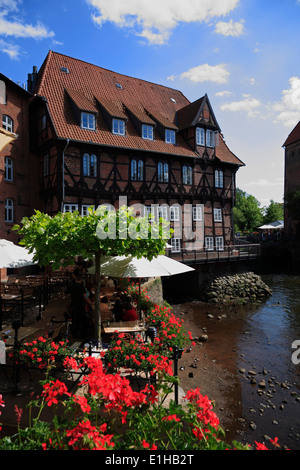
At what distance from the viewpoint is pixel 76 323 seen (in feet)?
23.0

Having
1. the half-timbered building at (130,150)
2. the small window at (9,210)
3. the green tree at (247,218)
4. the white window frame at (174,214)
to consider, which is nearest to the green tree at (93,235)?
the half-timbered building at (130,150)

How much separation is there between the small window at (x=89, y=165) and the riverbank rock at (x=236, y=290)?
37.4ft

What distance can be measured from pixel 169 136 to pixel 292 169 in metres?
25.6

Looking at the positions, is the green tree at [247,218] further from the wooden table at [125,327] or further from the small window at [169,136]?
the wooden table at [125,327]

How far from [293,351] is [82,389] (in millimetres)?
9866

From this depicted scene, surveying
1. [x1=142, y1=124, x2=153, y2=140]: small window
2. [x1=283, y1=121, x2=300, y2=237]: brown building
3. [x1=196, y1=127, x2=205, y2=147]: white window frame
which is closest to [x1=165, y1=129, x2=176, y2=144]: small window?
[x1=142, y1=124, x2=153, y2=140]: small window

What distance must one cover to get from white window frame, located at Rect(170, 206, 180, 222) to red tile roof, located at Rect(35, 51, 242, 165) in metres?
4.14

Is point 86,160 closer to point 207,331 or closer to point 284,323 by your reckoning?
point 207,331

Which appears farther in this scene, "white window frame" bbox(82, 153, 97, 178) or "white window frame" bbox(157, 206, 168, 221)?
"white window frame" bbox(157, 206, 168, 221)

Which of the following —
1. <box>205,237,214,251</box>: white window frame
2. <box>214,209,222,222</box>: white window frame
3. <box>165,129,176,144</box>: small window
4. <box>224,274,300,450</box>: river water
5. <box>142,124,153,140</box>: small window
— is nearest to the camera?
<box>224,274,300,450</box>: river water

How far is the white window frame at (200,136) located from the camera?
76.1 ft

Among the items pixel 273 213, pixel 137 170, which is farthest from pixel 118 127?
pixel 273 213

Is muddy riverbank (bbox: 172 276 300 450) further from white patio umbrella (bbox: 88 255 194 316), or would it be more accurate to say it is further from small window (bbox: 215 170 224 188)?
small window (bbox: 215 170 224 188)

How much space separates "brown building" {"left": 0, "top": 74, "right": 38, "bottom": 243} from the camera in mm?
17250
